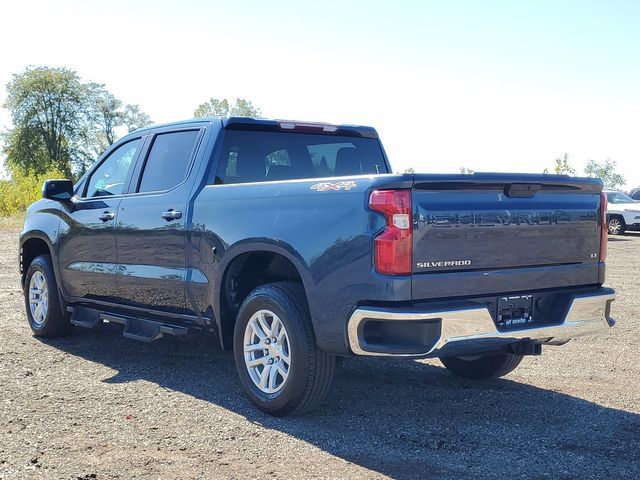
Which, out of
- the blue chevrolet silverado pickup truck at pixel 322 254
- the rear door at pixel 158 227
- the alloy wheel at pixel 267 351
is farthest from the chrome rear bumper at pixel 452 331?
the rear door at pixel 158 227

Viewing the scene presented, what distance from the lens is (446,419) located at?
194 inches

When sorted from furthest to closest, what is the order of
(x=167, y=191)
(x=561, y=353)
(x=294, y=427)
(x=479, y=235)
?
(x=561, y=353), (x=167, y=191), (x=294, y=427), (x=479, y=235)

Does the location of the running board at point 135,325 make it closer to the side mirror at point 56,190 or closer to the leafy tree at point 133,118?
the side mirror at point 56,190

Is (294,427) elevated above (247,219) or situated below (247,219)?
below

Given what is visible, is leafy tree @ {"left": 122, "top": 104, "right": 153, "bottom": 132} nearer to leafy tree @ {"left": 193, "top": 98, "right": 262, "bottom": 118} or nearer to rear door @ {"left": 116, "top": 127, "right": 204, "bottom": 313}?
leafy tree @ {"left": 193, "top": 98, "right": 262, "bottom": 118}

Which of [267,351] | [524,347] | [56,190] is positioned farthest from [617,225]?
[267,351]

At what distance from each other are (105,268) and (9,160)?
70463mm

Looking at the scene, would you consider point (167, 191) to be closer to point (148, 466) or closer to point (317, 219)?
point (317, 219)

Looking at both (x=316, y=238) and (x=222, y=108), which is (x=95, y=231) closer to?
(x=316, y=238)

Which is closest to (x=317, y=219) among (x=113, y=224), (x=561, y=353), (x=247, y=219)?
(x=247, y=219)

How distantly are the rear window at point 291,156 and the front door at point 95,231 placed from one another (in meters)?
1.13

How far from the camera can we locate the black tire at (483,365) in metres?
5.74

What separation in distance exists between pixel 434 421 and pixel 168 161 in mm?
2921

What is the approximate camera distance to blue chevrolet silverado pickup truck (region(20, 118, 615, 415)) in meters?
4.23
